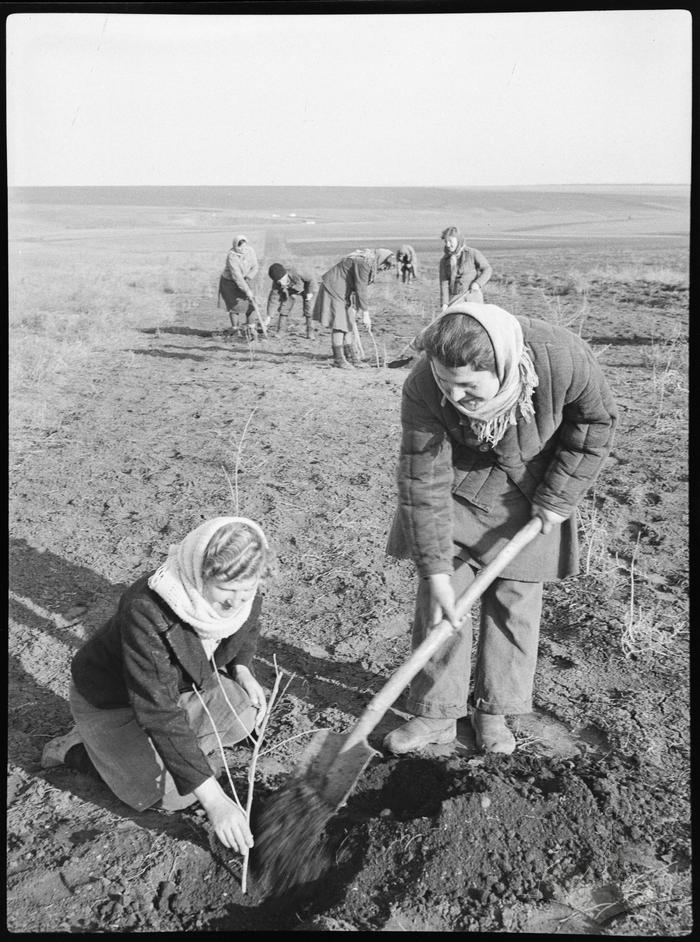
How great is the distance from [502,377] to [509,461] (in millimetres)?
414

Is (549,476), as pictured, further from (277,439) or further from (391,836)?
(277,439)

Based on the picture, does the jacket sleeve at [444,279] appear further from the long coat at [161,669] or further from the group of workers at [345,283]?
the long coat at [161,669]

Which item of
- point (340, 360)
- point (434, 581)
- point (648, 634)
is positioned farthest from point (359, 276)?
point (434, 581)

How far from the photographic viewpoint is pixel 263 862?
7.87 ft

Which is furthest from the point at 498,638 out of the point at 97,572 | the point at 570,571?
the point at 97,572

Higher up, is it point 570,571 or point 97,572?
point 570,571

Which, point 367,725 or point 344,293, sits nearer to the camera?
point 367,725

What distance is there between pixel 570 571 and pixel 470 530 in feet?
1.12

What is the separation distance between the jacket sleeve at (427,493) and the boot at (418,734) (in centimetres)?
58

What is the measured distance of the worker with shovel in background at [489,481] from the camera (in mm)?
2176

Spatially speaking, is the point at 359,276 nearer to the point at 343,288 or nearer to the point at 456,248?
the point at 343,288

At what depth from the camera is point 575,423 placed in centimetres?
247

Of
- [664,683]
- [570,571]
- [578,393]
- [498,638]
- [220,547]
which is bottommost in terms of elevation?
[664,683]

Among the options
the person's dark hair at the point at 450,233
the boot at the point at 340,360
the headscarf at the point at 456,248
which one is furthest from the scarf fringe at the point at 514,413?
the headscarf at the point at 456,248
